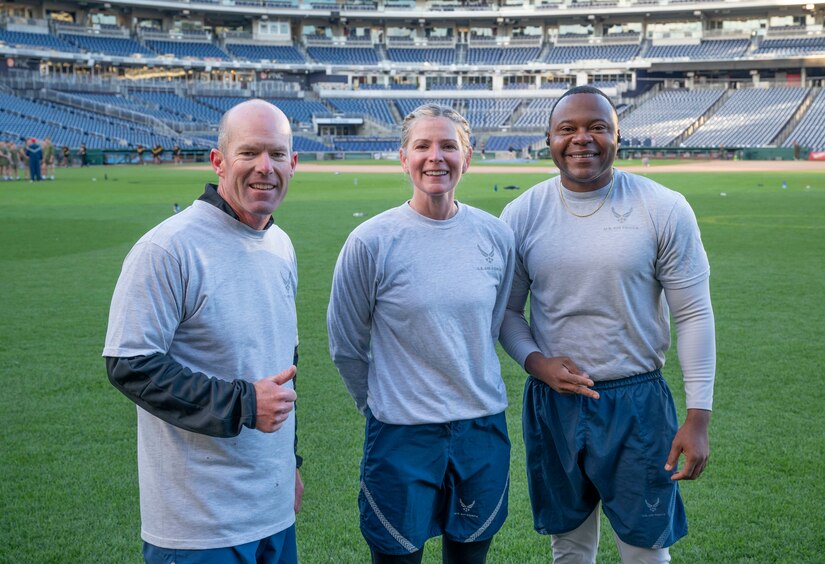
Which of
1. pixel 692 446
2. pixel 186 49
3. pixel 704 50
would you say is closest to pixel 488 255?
pixel 692 446

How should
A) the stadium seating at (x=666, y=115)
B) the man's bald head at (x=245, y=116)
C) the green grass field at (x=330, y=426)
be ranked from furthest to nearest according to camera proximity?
the stadium seating at (x=666, y=115), the green grass field at (x=330, y=426), the man's bald head at (x=245, y=116)

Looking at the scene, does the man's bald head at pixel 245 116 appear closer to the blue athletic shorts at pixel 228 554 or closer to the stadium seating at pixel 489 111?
the blue athletic shorts at pixel 228 554

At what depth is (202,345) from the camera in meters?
2.96

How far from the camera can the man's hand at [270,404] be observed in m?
2.81

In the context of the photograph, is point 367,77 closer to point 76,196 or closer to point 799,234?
point 76,196

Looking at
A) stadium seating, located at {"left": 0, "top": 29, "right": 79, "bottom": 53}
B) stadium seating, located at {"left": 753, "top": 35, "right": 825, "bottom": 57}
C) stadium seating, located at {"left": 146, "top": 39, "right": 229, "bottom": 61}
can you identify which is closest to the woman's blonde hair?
stadium seating, located at {"left": 0, "top": 29, "right": 79, "bottom": 53}

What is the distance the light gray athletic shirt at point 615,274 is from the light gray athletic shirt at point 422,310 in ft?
0.86

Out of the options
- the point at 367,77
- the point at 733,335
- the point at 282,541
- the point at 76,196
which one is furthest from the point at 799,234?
the point at 367,77

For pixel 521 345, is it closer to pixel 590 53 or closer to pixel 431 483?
pixel 431 483

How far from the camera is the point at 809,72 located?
77.4 m

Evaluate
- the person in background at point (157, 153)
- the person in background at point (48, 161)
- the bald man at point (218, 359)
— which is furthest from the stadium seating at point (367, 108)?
the bald man at point (218, 359)

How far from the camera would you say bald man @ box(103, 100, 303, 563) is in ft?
9.11

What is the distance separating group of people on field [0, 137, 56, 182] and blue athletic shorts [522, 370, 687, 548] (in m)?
38.5

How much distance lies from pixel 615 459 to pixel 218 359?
1781 millimetres
